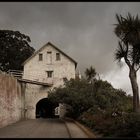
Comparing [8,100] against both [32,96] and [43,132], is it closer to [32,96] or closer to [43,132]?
[43,132]

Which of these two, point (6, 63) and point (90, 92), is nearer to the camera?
point (90, 92)

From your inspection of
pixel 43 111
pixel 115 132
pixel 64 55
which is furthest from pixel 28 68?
pixel 115 132

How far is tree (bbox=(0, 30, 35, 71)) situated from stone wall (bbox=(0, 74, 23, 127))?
26804 mm

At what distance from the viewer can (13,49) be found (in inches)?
2643

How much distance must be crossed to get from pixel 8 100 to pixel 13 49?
33527mm

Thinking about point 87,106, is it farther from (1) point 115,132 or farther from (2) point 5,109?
(1) point 115,132

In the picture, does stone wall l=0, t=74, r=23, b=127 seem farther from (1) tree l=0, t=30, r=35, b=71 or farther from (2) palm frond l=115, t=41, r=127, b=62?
(1) tree l=0, t=30, r=35, b=71

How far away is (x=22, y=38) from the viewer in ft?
234

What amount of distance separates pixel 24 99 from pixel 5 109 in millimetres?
16415

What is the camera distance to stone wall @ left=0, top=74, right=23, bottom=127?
104 ft

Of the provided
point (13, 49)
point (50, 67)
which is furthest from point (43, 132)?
point (13, 49)

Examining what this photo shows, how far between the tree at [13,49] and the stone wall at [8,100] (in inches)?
1055

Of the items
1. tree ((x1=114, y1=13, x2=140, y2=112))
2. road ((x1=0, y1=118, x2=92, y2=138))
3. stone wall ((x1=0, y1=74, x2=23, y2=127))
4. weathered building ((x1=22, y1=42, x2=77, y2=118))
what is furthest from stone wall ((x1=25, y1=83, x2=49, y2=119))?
tree ((x1=114, y1=13, x2=140, y2=112))

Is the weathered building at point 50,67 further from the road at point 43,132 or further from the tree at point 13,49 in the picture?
the road at point 43,132
